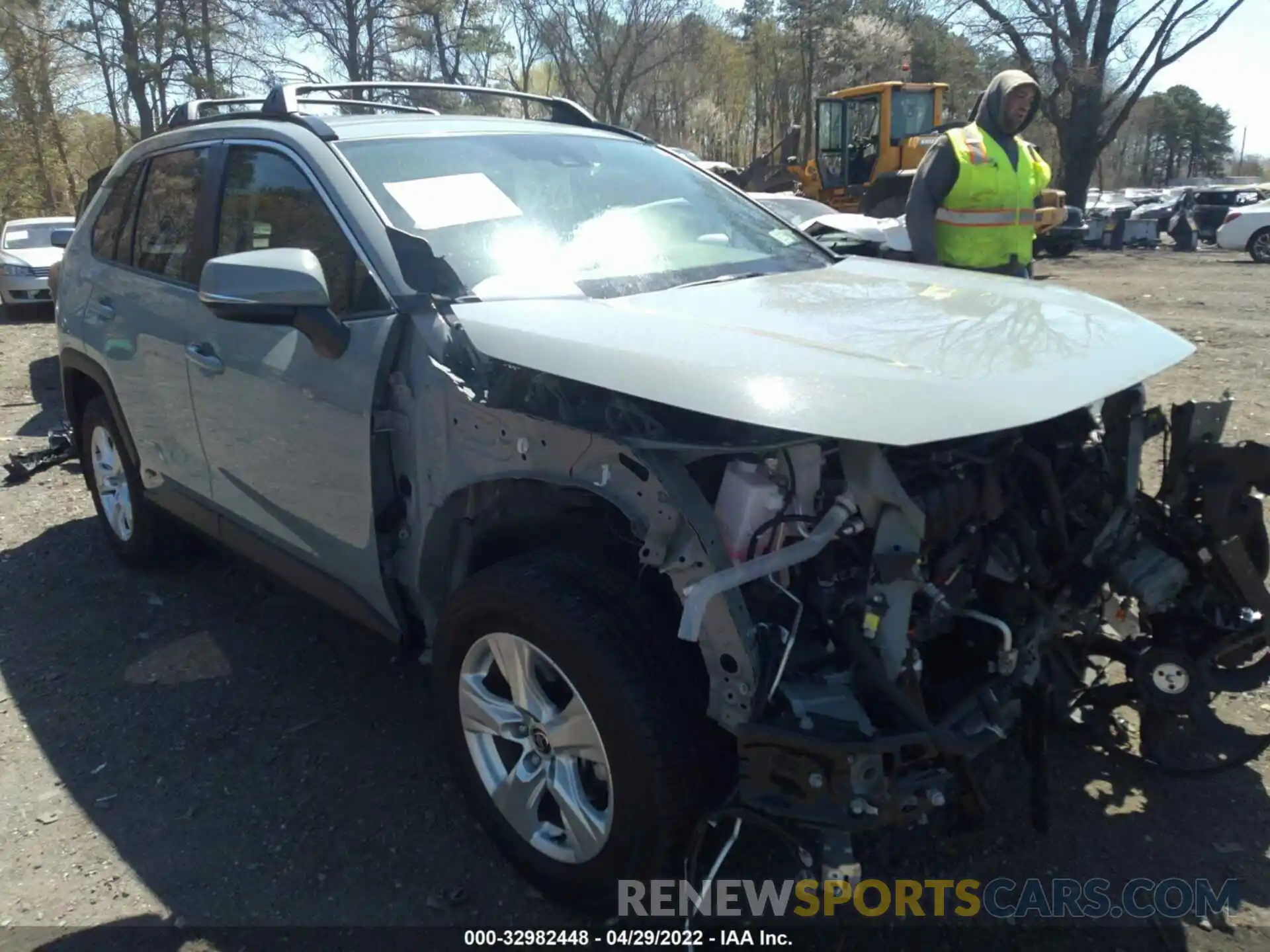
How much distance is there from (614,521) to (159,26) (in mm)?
27846

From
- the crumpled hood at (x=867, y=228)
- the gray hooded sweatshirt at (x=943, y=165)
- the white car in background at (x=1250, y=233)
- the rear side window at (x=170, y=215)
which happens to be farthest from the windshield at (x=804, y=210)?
the white car in background at (x=1250, y=233)

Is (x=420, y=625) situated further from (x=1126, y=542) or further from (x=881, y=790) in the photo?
(x=1126, y=542)

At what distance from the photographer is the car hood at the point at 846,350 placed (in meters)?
1.94

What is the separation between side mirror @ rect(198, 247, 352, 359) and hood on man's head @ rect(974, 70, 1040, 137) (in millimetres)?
3813

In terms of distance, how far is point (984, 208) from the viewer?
4957 mm

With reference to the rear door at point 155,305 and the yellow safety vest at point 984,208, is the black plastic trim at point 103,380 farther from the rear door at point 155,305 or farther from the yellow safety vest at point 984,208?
the yellow safety vest at point 984,208

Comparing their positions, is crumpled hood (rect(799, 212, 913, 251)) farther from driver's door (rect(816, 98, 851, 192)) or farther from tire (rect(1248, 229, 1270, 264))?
tire (rect(1248, 229, 1270, 264))

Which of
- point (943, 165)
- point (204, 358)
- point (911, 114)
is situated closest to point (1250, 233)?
point (911, 114)

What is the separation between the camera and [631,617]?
2244mm

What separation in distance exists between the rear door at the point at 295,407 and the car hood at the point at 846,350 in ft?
1.64

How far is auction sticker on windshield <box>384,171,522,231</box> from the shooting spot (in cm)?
291

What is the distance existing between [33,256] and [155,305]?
13256 millimetres

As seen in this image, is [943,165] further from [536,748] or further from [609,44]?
[609,44]

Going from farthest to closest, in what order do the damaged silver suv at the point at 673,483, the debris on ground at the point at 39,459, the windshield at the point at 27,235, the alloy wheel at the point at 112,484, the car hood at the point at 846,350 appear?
the windshield at the point at 27,235 → the debris on ground at the point at 39,459 → the alloy wheel at the point at 112,484 → the damaged silver suv at the point at 673,483 → the car hood at the point at 846,350
